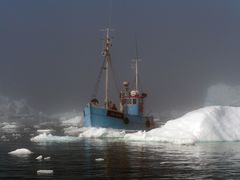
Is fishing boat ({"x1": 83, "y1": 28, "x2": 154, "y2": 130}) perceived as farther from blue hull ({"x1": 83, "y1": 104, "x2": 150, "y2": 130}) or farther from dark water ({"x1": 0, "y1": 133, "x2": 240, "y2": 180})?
dark water ({"x1": 0, "y1": 133, "x2": 240, "y2": 180})

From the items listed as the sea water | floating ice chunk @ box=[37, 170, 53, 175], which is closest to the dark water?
the sea water

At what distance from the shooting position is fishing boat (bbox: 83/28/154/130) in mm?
58000

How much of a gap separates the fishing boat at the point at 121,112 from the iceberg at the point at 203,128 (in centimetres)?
1011

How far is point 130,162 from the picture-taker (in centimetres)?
2970

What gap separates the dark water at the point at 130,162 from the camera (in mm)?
24641

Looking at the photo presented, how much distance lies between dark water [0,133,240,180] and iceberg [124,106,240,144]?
444cm

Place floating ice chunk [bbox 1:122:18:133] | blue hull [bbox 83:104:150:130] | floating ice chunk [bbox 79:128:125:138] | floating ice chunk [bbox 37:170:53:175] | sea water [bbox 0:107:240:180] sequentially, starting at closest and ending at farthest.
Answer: floating ice chunk [bbox 37:170:53:175] → sea water [bbox 0:107:240:180] → floating ice chunk [bbox 79:128:125:138] → blue hull [bbox 83:104:150:130] → floating ice chunk [bbox 1:122:18:133]

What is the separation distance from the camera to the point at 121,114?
2349 inches

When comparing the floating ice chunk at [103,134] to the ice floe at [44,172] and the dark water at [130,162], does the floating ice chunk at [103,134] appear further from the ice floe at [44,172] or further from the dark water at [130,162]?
the ice floe at [44,172]

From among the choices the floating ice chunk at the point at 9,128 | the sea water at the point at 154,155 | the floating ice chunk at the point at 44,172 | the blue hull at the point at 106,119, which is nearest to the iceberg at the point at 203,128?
the sea water at the point at 154,155

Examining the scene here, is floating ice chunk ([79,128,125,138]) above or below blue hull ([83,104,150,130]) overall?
below

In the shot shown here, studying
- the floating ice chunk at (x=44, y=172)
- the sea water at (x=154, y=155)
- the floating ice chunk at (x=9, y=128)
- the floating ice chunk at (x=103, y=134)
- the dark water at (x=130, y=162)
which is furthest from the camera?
the floating ice chunk at (x=9, y=128)

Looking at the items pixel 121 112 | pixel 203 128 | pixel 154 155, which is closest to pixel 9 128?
pixel 121 112

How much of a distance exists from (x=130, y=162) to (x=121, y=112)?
3177 centimetres
